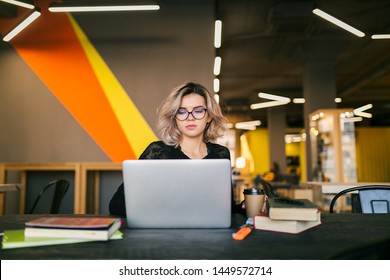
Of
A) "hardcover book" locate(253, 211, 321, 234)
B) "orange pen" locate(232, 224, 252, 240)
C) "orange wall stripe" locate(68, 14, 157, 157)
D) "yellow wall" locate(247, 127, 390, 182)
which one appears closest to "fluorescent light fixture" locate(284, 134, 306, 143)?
"yellow wall" locate(247, 127, 390, 182)

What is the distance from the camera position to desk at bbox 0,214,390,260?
35.8 inches

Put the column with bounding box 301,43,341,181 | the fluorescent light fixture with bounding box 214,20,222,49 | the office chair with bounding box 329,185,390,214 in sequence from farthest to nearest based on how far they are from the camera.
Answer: the column with bounding box 301,43,341,181, the fluorescent light fixture with bounding box 214,20,222,49, the office chair with bounding box 329,185,390,214

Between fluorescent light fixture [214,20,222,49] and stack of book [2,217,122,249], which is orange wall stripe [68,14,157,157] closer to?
fluorescent light fixture [214,20,222,49]

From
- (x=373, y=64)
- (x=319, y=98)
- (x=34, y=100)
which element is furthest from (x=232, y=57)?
(x=34, y=100)

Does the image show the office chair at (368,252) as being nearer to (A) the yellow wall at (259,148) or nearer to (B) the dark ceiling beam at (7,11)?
(B) the dark ceiling beam at (7,11)

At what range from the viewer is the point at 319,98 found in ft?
28.8

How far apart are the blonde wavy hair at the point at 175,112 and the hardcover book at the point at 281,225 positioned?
123 centimetres

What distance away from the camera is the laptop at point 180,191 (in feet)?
3.89

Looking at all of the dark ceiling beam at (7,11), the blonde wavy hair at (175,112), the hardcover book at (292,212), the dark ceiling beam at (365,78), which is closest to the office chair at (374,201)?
the blonde wavy hair at (175,112)

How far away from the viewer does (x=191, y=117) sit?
230 cm

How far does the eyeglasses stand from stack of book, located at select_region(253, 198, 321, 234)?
118 centimetres

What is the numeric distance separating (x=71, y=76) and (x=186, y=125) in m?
3.59

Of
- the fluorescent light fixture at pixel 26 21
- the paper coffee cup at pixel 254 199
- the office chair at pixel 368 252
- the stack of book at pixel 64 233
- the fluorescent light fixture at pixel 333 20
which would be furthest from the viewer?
the fluorescent light fixture at pixel 333 20
